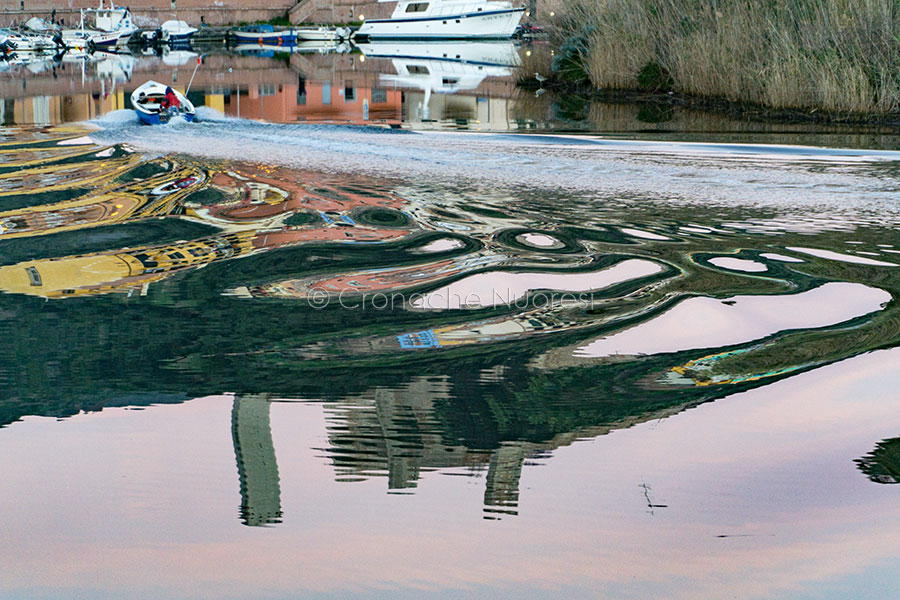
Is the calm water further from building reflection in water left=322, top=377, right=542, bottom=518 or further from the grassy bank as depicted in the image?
the grassy bank

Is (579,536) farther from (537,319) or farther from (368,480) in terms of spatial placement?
(537,319)

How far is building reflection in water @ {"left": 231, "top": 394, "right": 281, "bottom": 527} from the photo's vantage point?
278 cm

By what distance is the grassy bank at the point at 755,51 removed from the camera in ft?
40.2

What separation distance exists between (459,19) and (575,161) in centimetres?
3582

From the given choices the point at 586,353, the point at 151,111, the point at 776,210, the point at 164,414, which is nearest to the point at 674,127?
the point at 776,210

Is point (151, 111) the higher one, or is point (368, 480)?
point (151, 111)

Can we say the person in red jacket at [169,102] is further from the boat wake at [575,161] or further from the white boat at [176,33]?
the white boat at [176,33]

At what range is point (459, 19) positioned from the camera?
43031 millimetres

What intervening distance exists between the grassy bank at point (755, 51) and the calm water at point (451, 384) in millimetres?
4777

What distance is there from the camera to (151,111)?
41.1 ft

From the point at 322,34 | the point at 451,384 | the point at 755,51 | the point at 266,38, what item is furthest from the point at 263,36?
the point at 451,384

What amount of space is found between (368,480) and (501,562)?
0.60 meters

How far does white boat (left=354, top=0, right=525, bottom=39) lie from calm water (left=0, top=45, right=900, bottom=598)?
3628cm

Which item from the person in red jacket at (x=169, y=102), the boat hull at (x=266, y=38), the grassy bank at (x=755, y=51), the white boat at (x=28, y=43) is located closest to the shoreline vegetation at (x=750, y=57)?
the grassy bank at (x=755, y=51)
